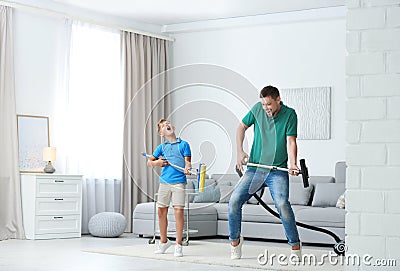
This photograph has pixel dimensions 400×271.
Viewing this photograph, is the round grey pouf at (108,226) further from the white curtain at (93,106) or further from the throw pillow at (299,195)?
the throw pillow at (299,195)

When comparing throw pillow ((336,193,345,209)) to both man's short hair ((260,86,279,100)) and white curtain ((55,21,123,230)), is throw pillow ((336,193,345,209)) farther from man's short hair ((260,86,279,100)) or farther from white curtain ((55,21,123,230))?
white curtain ((55,21,123,230))

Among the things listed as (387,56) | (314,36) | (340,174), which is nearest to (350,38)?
(387,56)

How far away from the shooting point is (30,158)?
27.6 feet

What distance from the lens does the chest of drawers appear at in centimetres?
805

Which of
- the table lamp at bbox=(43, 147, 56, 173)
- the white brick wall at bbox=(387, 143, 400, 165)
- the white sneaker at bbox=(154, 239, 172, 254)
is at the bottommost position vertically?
the white sneaker at bbox=(154, 239, 172, 254)

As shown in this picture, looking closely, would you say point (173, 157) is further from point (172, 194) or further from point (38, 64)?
point (38, 64)

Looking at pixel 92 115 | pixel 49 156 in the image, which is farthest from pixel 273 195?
pixel 92 115

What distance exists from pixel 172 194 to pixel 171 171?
21 centimetres

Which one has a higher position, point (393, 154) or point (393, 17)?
point (393, 17)

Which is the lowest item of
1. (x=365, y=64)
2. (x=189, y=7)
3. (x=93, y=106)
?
(x=93, y=106)

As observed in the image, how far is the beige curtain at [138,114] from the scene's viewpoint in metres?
9.51

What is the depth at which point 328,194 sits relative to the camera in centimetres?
819

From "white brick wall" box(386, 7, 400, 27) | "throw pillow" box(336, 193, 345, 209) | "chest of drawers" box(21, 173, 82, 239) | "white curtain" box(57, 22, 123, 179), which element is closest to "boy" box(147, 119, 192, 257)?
"chest of drawers" box(21, 173, 82, 239)

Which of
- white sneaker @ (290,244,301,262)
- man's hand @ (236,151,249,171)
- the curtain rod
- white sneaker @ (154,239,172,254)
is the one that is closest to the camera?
man's hand @ (236,151,249,171)
